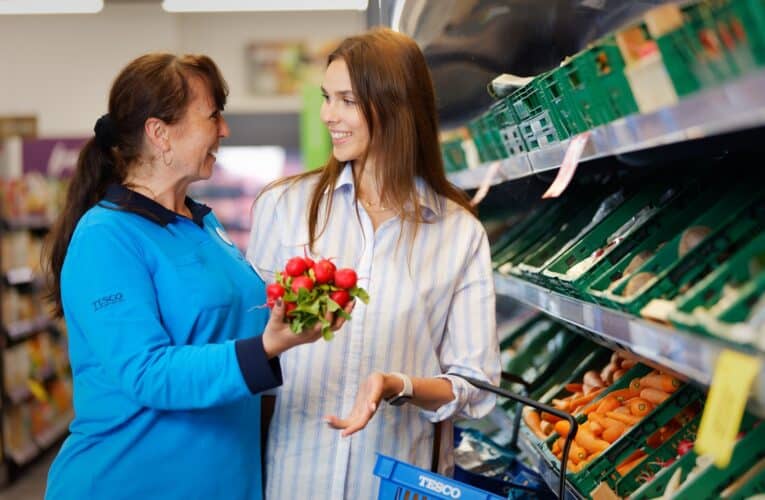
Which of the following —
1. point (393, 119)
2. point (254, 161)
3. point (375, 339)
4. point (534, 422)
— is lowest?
point (254, 161)

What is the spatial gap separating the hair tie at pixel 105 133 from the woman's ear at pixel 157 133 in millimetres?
99

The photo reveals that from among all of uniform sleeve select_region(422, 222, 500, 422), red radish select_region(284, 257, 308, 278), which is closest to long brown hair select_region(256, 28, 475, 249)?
uniform sleeve select_region(422, 222, 500, 422)

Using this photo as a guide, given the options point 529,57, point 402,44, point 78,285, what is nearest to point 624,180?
point 529,57

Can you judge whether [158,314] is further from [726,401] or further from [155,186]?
[726,401]

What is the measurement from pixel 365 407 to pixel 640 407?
36.5 inches

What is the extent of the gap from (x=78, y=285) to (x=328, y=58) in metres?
0.79

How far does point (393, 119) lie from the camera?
7.06 ft

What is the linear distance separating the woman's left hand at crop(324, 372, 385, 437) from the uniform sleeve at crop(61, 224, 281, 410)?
168mm

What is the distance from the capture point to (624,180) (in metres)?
2.86

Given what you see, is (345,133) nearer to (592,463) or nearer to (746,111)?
(592,463)

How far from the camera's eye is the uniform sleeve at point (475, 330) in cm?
218

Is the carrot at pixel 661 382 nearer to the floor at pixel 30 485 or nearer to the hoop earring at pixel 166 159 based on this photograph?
the hoop earring at pixel 166 159

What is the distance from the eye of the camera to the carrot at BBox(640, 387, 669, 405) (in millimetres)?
2317

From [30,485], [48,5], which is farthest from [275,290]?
[48,5]
